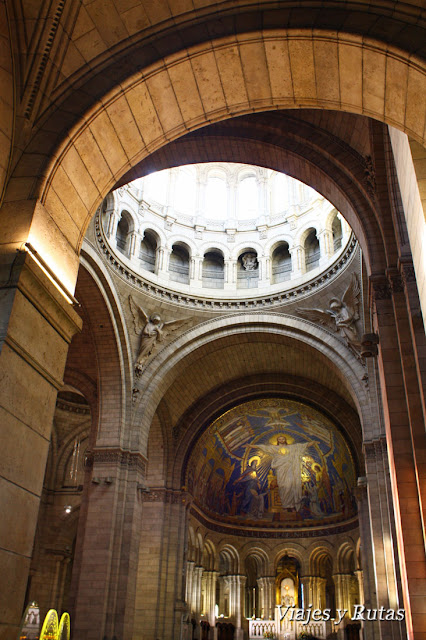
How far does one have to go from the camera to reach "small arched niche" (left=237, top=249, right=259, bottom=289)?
20767 millimetres

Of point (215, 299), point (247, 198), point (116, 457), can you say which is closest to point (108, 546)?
point (116, 457)

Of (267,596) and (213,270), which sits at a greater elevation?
(213,270)

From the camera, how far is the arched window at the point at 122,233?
19156mm

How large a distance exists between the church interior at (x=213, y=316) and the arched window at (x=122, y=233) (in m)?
0.41

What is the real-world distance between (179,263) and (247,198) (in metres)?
4.37

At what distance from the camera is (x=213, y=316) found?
1991 centimetres

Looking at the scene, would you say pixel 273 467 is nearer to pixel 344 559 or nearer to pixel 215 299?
pixel 344 559

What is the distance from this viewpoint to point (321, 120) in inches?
420

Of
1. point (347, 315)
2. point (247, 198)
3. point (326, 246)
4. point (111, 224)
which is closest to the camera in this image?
point (347, 315)

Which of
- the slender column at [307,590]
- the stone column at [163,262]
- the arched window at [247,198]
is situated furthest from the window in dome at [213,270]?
the slender column at [307,590]

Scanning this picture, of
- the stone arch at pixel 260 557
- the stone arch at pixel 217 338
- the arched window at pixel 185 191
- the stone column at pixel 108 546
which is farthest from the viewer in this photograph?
the stone arch at pixel 260 557

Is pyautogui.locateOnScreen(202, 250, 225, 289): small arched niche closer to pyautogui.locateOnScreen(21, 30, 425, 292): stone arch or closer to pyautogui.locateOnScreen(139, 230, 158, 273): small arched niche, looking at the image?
pyautogui.locateOnScreen(139, 230, 158, 273): small arched niche

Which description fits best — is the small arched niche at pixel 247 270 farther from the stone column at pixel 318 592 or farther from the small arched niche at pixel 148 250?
the stone column at pixel 318 592

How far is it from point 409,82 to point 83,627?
14721 millimetres
